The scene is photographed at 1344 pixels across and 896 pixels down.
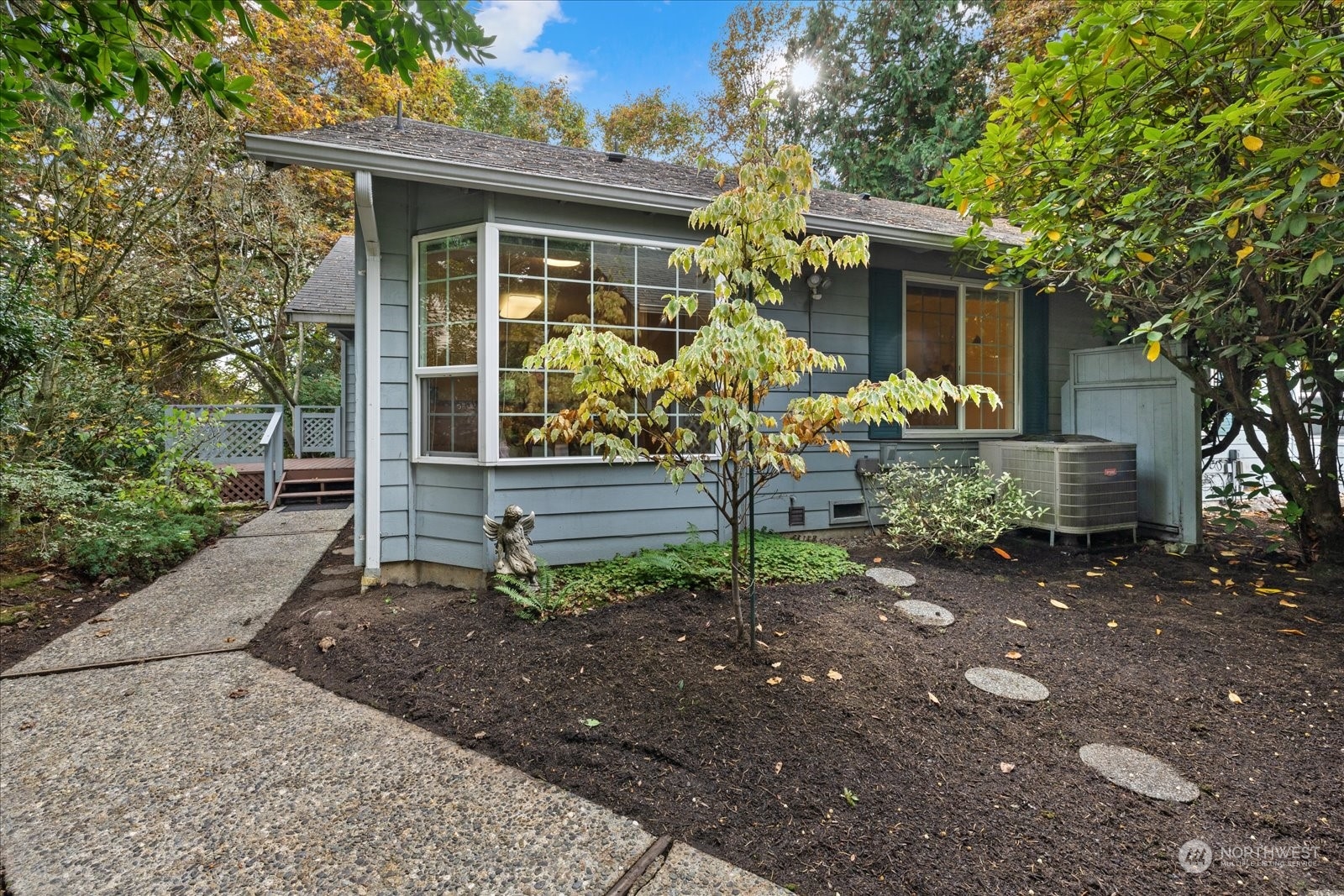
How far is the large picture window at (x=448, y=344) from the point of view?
4121 millimetres

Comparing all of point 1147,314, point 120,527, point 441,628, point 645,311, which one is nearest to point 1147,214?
point 1147,314

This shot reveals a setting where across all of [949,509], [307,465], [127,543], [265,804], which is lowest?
[265,804]

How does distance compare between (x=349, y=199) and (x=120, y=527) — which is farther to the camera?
(x=349, y=199)

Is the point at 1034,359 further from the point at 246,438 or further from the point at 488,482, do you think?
the point at 246,438

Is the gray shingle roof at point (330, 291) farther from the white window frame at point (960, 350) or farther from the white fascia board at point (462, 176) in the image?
the white window frame at point (960, 350)

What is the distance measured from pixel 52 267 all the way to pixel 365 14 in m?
6.51

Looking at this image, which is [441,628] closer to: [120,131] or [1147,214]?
[1147,214]

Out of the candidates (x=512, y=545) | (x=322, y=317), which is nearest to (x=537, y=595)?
(x=512, y=545)

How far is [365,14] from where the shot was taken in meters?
2.36

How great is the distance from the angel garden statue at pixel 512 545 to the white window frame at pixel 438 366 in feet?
1.64

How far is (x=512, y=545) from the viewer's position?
12.4ft

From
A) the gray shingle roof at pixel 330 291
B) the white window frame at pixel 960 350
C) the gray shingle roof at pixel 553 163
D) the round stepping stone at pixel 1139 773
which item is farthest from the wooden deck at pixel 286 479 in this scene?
the round stepping stone at pixel 1139 773

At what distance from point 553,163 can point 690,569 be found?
3.25 meters

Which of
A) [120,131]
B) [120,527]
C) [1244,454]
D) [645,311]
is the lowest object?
[120,527]
